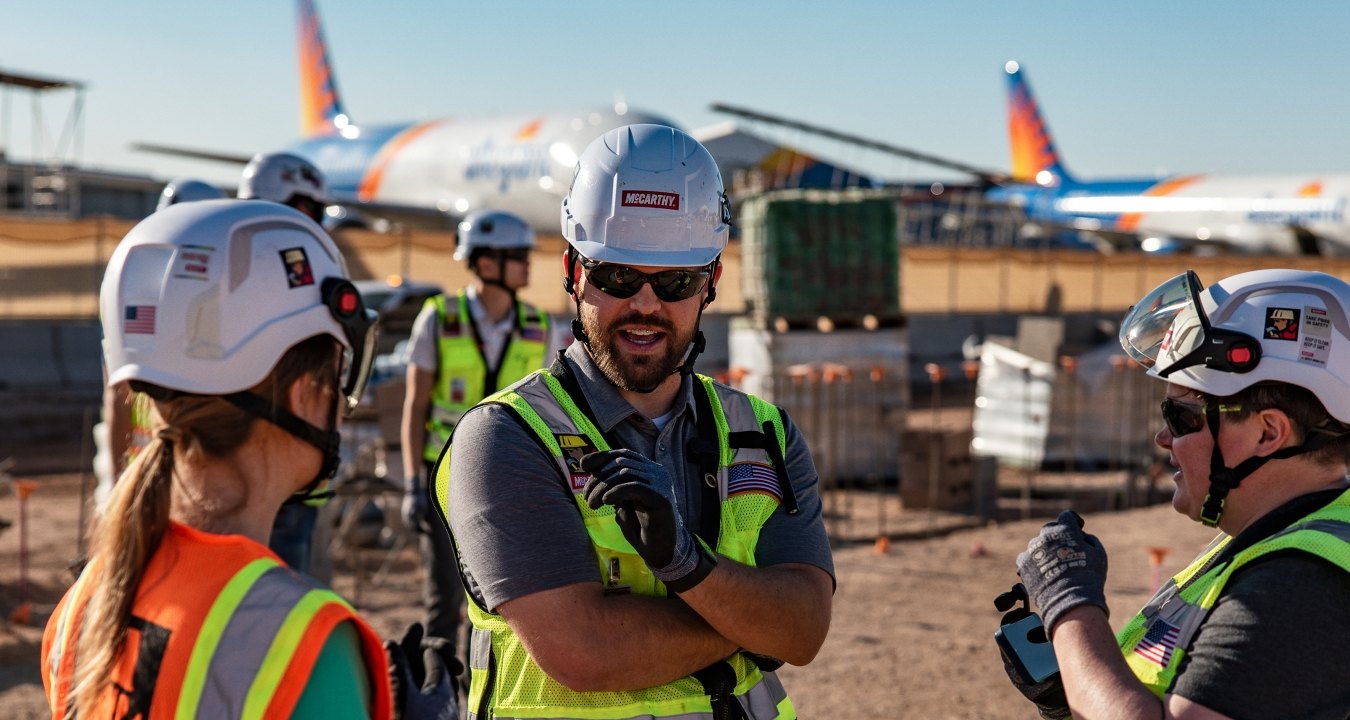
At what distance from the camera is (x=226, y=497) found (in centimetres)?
210

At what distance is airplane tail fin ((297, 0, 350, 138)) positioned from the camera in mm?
57713

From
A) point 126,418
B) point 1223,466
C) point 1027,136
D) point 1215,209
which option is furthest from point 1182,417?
point 1027,136

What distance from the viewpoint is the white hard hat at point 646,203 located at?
294 cm

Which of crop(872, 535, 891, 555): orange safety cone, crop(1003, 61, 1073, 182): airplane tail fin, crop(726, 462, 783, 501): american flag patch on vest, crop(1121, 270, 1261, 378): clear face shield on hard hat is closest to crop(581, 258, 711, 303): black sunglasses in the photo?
crop(726, 462, 783, 501): american flag patch on vest

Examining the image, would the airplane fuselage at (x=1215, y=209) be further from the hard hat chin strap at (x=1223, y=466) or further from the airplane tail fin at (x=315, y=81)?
the hard hat chin strap at (x=1223, y=466)

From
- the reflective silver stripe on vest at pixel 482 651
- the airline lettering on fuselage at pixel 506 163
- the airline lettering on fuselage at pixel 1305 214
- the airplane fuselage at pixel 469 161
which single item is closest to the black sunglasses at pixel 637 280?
the reflective silver stripe on vest at pixel 482 651

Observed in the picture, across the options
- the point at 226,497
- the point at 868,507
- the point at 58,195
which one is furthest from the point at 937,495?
the point at 58,195

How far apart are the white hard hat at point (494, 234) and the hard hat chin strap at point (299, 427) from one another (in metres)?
4.79

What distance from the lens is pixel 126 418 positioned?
496 cm

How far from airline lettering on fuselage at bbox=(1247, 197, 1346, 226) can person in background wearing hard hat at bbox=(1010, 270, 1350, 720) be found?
4156 centimetres

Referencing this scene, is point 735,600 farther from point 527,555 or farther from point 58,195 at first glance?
point 58,195

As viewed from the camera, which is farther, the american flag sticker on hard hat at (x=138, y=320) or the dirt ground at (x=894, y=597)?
the dirt ground at (x=894, y=597)

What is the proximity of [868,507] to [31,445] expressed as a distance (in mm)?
11312

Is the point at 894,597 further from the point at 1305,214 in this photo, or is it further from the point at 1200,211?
the point at 1200,211
